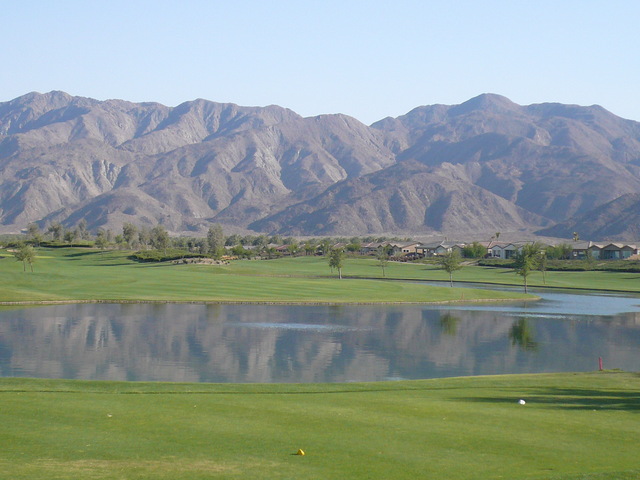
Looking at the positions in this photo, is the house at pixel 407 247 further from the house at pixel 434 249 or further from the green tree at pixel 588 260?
the green tree at pixel 588 260

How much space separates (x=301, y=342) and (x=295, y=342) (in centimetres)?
33

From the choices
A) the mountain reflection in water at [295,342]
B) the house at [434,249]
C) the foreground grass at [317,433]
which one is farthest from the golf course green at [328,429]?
the house at [434,249]

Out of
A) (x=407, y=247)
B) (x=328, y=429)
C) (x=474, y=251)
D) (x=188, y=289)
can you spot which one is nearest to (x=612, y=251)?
(x=474, y=251)

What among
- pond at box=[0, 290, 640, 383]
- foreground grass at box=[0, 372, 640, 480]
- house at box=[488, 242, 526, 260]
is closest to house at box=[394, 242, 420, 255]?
house at box=[488, 242, 526, 260]

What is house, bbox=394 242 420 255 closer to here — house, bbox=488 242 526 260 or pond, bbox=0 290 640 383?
house, bbox=488 242 526 260

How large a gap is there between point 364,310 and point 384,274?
1959 inches

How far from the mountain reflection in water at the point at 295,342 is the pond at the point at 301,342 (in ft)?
0.19

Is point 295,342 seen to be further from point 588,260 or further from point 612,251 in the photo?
point 612,251

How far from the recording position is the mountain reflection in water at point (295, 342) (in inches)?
1271

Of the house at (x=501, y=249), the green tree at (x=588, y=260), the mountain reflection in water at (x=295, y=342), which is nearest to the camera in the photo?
the mountain reflection in water at (x=295, y=342)

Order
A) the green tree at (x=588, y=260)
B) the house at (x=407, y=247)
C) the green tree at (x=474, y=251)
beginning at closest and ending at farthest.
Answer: the green tree at (x=588, y=260), the green tree at (x=474, y=251), the house at (x=407, y=247)

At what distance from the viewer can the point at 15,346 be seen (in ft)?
123

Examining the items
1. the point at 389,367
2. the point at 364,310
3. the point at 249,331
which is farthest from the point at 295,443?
the point at 364,310

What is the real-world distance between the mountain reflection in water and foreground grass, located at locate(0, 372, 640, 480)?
9730 mm
